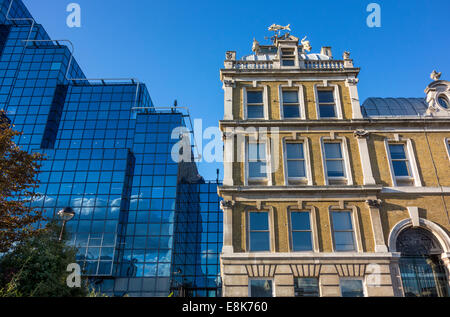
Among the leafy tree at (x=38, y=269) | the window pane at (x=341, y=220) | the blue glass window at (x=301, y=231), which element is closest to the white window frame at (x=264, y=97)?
the blue glass window at (x=301, y=231)

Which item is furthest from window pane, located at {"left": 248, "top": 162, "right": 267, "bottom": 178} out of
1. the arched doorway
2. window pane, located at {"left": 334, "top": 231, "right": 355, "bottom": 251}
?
the arched doorway

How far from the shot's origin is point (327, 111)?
70.3 feet

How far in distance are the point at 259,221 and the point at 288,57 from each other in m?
12.2

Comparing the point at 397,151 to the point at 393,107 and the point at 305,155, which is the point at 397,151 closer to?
the point at 393,107

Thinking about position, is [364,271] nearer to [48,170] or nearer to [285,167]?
[285,167]

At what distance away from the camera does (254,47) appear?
25375 mm

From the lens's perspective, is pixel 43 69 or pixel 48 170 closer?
pixel 48 170

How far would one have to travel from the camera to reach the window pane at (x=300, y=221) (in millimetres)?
18072

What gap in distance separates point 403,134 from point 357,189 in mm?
5403

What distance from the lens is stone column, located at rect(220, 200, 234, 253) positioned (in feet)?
57.0

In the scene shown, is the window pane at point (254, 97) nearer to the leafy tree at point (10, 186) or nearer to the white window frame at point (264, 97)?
the white window frame at point (264, 97)

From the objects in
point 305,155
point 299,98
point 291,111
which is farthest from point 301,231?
point 299,98

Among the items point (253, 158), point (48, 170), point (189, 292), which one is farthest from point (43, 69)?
point (253, 158)
